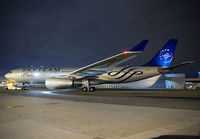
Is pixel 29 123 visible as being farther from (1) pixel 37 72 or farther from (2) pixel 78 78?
(1) pixel 37 72

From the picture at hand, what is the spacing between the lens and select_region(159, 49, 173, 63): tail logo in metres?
23.7

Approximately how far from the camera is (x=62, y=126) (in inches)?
208

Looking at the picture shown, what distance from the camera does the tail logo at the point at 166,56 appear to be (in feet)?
77.8

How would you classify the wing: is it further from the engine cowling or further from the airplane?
the engine cowling

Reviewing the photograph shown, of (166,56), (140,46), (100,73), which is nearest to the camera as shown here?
(140,46)

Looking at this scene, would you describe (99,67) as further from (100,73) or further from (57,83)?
(57,83)

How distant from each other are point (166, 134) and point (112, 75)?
1942 centimetres

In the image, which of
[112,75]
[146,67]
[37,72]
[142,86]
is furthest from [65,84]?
[142,86]

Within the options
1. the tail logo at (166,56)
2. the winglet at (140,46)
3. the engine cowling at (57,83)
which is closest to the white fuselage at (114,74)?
the tail logo at (166,56)

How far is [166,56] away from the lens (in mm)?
23719

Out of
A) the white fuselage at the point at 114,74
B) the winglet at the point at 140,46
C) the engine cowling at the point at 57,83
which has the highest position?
the winglet at the point at 140,46

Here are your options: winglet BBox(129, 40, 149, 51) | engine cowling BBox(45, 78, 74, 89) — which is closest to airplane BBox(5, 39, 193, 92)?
engine cowling BBox(45, 78, 74, 89)

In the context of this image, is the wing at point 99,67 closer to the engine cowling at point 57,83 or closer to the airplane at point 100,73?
the airplane at point 100,73

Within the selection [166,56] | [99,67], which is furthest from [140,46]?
[166,56]
